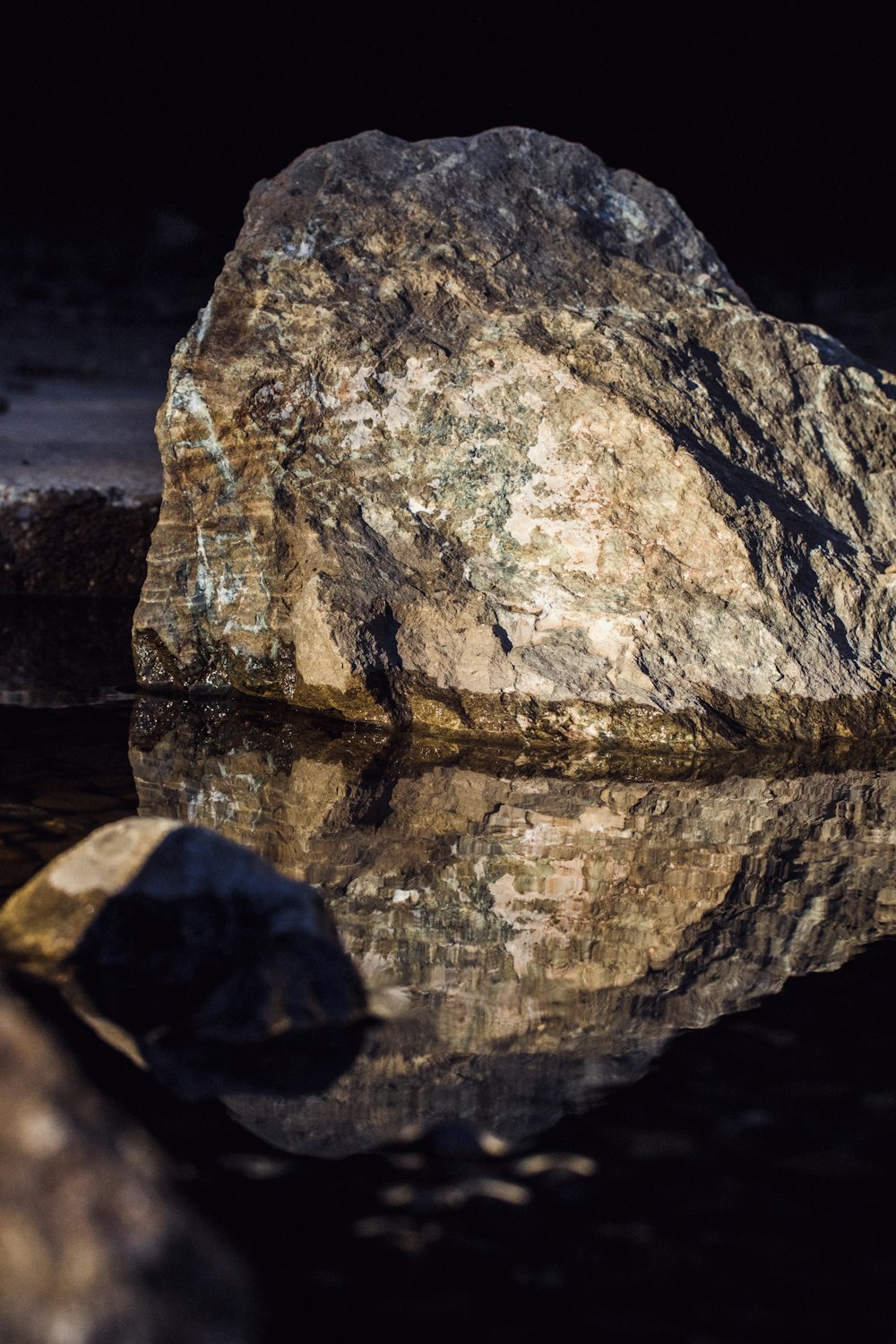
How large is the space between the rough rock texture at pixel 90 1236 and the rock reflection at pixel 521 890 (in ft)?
1.15

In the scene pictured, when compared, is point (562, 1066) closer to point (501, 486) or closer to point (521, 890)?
point (521, 890)

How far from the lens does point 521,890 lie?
2207mm

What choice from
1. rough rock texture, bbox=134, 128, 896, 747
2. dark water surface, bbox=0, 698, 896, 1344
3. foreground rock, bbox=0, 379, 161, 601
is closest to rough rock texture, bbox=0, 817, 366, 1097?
dark water surface, bbox=0, 698, 896, 1344

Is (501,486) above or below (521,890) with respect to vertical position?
above

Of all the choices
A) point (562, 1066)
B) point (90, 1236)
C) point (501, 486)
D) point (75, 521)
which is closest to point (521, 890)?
point (562, 1066)

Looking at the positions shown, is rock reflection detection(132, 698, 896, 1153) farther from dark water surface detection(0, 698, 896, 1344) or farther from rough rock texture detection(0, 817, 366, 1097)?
rough rock texture detection(0, 817, 366, 1097)

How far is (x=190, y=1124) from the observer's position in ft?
4.78

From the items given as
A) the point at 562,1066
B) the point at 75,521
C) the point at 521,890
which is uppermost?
the point at 75,521

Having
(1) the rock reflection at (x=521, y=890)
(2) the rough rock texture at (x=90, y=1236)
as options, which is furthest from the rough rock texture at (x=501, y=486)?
(2) the rough rock texture at (x=90, y=1236)

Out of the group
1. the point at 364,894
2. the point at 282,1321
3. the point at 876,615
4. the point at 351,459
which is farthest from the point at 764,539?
the point at 282,1321

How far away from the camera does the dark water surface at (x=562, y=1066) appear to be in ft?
4.04

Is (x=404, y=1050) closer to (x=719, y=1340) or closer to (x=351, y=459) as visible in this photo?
(x=719, y=1340)

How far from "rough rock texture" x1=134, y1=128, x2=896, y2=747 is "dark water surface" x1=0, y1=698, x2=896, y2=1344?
41cm

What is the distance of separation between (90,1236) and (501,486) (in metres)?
2.46
